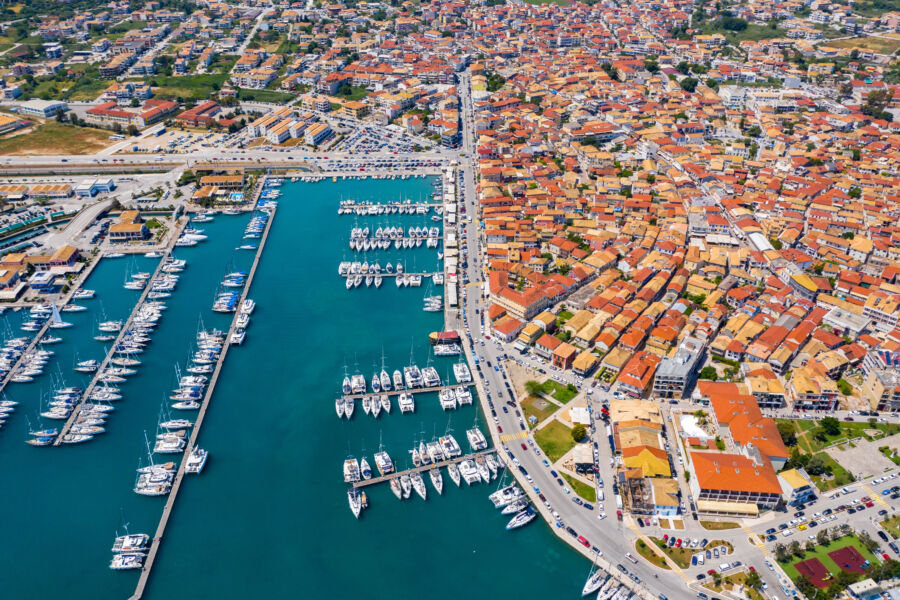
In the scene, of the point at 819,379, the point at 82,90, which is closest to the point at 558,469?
the point at 819,379

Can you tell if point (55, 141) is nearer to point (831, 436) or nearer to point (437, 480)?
point (437, 480)

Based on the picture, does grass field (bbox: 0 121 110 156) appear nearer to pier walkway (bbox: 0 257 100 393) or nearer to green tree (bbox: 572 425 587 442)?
pier walkway (bbox: 0 257 100 393)

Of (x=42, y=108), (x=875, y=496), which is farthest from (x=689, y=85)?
(x=42, y=108)

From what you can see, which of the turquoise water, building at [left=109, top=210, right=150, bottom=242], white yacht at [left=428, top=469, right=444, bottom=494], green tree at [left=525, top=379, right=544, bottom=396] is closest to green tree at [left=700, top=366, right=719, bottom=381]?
green tree at [left=525, top=379, right=544, bottom=396]

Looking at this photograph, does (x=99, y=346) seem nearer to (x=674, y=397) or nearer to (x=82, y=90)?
(x=674, y=397)

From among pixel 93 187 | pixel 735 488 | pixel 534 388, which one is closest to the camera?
pixel 735 488
